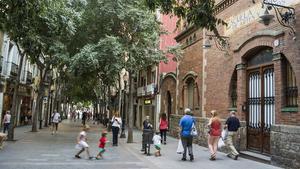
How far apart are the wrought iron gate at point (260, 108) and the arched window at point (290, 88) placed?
915 millimetres

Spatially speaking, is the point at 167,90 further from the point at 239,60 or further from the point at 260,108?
the point at 260,108

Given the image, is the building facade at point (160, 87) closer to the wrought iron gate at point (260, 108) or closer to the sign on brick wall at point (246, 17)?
the sign on brick wall at point (246, 17)

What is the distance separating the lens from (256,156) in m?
12.2

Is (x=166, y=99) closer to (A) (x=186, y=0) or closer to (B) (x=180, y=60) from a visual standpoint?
(B) (x=180, y=60)

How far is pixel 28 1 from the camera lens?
30.3 ft

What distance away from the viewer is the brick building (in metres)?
10.8

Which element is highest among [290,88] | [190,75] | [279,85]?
[190,75]

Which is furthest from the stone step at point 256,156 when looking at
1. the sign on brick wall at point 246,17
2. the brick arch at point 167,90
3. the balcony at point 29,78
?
the balcony at point 29,78

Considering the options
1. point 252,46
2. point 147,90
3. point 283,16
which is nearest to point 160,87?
point 147,90

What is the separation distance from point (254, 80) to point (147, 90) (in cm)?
2005

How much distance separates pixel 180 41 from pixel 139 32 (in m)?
4.36

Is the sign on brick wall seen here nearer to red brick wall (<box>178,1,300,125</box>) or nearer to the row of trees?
red brick wall (<box>178,1,300,125</box>)

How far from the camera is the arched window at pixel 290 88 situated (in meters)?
11.0

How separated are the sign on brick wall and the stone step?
511 cm
